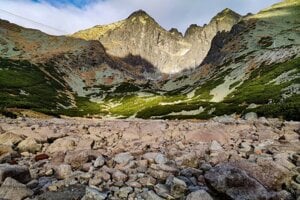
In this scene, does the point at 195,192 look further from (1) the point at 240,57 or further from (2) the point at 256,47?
(2) the point at 256,47

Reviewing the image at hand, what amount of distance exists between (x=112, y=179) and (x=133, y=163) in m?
1.29

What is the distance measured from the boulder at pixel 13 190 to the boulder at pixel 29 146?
5.32 metres

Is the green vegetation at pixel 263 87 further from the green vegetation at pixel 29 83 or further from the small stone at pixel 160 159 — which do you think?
the green vegetation at pixel 29 83

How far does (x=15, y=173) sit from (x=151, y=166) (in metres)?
4.26

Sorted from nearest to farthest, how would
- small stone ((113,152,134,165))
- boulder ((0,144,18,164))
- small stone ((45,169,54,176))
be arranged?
small stone ((45,169,54,176))
small stone ((113,152,134,165))
boulder ((0,144,18,164))

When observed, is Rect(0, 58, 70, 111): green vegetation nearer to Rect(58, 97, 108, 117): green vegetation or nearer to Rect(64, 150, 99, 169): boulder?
Rect(58, 97, 108, 117): green vegetation

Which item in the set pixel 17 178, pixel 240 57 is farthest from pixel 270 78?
pixel 17 178

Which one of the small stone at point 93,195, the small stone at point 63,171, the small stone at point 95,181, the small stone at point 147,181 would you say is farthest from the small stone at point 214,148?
the small stone at point 93,195

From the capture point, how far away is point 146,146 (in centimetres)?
1576

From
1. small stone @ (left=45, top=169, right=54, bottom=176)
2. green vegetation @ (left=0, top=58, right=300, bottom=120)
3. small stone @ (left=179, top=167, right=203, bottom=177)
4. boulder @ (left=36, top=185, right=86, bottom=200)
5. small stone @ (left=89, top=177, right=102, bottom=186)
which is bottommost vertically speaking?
boulder @ (left=36, top=185, right=86, bottom=200)

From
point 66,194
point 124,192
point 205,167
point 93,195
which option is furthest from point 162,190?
point 66,194

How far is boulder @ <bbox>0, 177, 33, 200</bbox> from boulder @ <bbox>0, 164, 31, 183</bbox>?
0.40m

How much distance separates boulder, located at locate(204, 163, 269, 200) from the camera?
9.54 metres

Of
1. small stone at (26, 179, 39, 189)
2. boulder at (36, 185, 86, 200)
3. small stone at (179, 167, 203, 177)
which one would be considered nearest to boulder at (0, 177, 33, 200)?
boulder at (36, 185, 86, 200)
